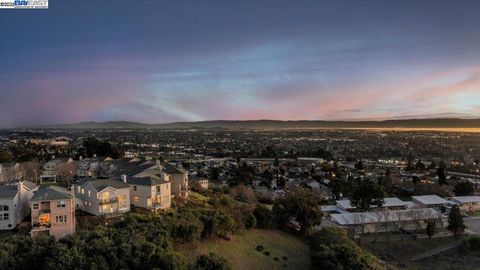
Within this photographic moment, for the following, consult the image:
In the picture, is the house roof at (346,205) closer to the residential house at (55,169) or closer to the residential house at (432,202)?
the residential house at (432,202)

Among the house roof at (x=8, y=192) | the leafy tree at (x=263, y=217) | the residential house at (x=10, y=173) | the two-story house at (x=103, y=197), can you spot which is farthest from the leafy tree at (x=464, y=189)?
the residential house at (x=10, y=173)

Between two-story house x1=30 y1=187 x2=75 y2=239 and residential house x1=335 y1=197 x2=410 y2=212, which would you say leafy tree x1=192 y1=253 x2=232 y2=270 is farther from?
residential house x1=335 y1=197 x2=410 y2=212

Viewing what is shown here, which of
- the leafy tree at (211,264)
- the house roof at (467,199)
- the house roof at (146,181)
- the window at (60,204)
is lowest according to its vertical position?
the house roof at (467,199)

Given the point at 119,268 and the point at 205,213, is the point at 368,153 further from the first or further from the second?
the point at 119,268

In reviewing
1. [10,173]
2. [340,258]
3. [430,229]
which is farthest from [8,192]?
[430,229]

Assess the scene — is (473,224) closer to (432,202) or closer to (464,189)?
(432,202)

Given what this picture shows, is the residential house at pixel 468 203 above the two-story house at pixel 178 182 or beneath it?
beneath

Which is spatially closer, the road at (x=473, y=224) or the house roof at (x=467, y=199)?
the road at (x=473, y=224)

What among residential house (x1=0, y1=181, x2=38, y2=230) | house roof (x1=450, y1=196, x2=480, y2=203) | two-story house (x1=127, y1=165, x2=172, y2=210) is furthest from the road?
residential house (x1=0, y1=181, x2=38, y2=230)
